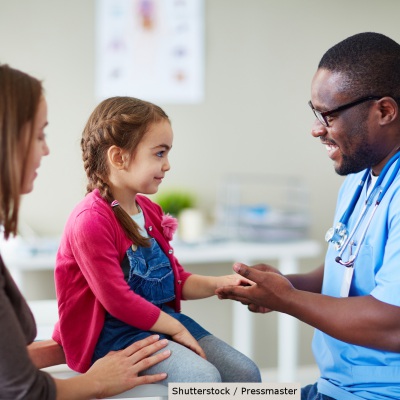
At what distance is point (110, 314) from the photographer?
132 centimetres

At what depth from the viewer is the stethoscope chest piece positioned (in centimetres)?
140

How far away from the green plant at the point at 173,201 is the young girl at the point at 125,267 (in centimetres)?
158

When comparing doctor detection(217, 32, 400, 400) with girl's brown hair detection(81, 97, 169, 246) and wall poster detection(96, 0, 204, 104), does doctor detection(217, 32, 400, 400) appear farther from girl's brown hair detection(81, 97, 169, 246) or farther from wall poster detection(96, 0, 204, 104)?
wall poster detection(96, 0, 204, 104)

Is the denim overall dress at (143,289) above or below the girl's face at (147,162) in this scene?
below

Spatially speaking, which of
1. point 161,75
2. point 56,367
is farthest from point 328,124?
point 161,75

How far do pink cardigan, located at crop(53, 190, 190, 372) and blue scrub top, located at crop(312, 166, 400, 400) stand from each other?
1.29ft

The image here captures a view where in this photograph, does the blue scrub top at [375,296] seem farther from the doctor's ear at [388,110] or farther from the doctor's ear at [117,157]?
the doctor's ear at [117,157]

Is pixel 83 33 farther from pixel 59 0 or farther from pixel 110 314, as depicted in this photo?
pixel 110 314

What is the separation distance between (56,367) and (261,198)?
2067 mm

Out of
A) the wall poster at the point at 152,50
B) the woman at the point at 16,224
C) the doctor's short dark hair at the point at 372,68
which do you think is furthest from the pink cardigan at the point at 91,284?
the wall poster at the point at 152,50

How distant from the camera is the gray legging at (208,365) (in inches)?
47.8

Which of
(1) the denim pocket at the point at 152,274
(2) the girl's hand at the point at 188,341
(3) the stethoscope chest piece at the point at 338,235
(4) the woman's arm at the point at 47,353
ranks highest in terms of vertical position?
(3) the stethoscope chest piece at the point at 338,235

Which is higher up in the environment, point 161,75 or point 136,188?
point 161,75

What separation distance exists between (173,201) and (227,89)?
2.05ft
